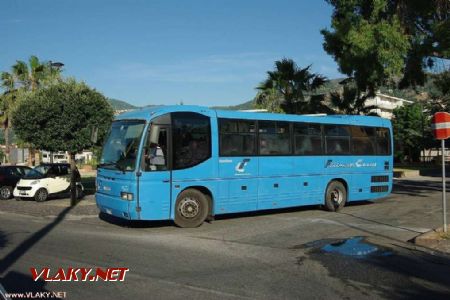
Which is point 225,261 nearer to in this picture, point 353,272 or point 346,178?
point 353,272

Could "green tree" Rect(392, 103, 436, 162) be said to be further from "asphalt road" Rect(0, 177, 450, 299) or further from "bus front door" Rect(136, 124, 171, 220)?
"bus front door" Rect(136, 124, 171, 220)

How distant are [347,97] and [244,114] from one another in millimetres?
19164

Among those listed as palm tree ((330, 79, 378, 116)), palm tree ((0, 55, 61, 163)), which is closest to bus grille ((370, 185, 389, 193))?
palm tree ((330, 79, 378, 116))

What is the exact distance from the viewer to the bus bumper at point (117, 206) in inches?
440

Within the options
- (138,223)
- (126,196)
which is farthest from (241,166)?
(126,196)

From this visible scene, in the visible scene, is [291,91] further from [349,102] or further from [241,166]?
[241,166]

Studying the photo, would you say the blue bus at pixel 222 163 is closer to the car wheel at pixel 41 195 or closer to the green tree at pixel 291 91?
the car wheel at pixel 41 195

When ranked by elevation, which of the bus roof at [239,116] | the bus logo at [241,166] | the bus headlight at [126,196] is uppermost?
the bus roof at [239,116]

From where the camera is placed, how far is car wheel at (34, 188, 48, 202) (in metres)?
19.3

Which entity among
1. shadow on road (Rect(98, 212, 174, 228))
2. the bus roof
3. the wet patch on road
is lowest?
the wet patch on road

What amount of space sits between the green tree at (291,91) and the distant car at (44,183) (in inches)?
512

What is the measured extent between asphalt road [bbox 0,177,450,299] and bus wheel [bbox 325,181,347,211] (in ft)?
4.75

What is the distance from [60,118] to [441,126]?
13972mm

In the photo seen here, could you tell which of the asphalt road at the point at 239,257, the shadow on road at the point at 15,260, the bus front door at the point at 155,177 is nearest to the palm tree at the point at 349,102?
the asphalt road at the point at 239,257
